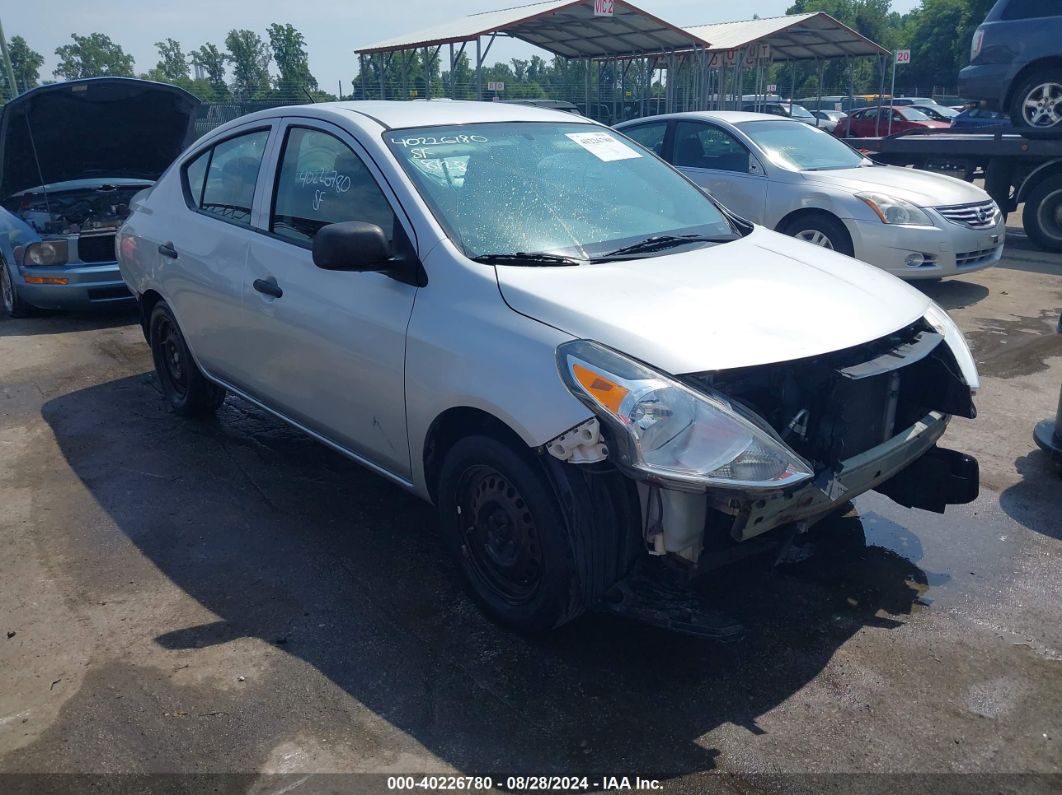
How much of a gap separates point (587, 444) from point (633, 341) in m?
0.38

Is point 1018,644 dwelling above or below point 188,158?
below

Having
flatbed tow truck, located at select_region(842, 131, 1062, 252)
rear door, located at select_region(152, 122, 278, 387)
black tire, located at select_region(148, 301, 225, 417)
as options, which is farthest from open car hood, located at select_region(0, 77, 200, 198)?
flatbed tow truck, located at select_region(842, 131, 1062, 252)

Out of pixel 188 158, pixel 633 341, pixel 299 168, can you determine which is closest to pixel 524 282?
pixel 633 341

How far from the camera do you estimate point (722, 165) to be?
8977mm

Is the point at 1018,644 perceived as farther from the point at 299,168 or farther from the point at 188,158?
the point at 188,158

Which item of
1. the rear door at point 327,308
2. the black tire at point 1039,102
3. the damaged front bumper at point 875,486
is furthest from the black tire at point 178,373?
the black tire at point 1039,102

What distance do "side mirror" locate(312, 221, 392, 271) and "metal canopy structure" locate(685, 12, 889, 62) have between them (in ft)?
65.7

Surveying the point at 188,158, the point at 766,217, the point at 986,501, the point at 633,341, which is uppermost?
the point at 188,158

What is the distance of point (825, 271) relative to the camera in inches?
144

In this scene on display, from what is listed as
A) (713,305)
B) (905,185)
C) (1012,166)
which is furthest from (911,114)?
(713,305)

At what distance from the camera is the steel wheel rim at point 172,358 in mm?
5406

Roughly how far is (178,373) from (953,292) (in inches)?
272

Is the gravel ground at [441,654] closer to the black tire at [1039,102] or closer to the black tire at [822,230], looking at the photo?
the black tire at [822,230]

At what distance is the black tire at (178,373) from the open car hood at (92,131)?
115 inches
